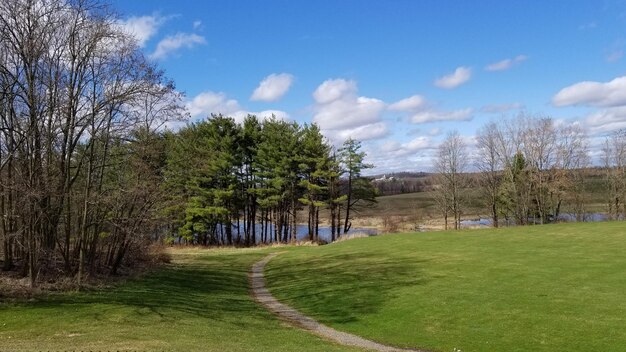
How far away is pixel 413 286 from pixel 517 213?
4431cm

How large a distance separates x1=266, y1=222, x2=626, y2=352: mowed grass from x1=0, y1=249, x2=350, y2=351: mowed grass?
2.80m

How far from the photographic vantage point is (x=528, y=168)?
2320 inches

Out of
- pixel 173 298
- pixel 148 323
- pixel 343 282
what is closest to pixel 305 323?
pixel 148 323

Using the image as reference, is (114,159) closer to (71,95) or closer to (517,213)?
(71,95)

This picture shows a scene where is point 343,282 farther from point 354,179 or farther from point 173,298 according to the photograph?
point 354,179

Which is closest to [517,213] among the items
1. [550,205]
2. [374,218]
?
[550,205]

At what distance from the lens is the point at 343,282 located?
23688 mm

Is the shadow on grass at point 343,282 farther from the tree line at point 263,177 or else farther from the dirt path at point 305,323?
the tree line at point 263,177

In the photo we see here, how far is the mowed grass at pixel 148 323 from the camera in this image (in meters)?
11.0

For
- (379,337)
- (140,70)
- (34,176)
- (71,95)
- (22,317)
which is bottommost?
(379,337)

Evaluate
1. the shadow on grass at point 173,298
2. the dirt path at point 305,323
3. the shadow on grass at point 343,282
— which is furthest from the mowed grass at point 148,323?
the shadow on grass at point 343,282

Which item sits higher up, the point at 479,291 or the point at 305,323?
the point at 479,291

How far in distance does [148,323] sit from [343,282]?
1161 cm

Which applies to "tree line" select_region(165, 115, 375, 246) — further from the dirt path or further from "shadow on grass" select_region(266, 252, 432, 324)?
the dirt path
